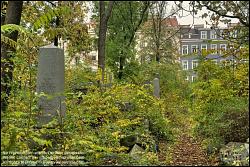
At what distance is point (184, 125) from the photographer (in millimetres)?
17391

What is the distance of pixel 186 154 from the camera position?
9.64 meters

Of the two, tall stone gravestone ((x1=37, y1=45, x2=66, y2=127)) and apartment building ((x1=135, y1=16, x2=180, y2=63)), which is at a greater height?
apartment building ((x1=135, y1=16, x2=180, y2=63))

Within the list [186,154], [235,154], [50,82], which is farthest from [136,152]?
[186,154]

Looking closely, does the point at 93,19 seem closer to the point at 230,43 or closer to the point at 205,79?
the point at 205,79

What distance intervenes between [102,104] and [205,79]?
453 centimetres

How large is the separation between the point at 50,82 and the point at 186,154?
13.2ft

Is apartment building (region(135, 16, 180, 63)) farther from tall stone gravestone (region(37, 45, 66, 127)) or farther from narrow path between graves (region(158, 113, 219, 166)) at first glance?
tall stone gravestone (region(37, 45, 66, 127))

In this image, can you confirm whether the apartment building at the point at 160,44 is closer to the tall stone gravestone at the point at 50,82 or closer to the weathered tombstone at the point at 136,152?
the weathered tombstone at the point at 136,152

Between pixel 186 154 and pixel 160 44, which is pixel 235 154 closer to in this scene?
pixel 186 154

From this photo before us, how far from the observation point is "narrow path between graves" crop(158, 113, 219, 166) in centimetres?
807

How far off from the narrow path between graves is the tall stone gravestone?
2479 mm

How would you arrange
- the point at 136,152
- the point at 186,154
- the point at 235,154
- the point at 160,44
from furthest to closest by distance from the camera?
1. the point at 160,44
2. the point at 186,154
3. the point at 136,152
4. the point at 235,154

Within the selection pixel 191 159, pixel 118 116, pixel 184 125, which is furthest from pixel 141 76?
pixel 191 159

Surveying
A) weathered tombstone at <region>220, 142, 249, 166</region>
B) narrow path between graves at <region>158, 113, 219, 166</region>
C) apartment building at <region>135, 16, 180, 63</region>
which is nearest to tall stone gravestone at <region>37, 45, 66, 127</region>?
narrow path between graves at <region>158, 113, 219, 166</region>
